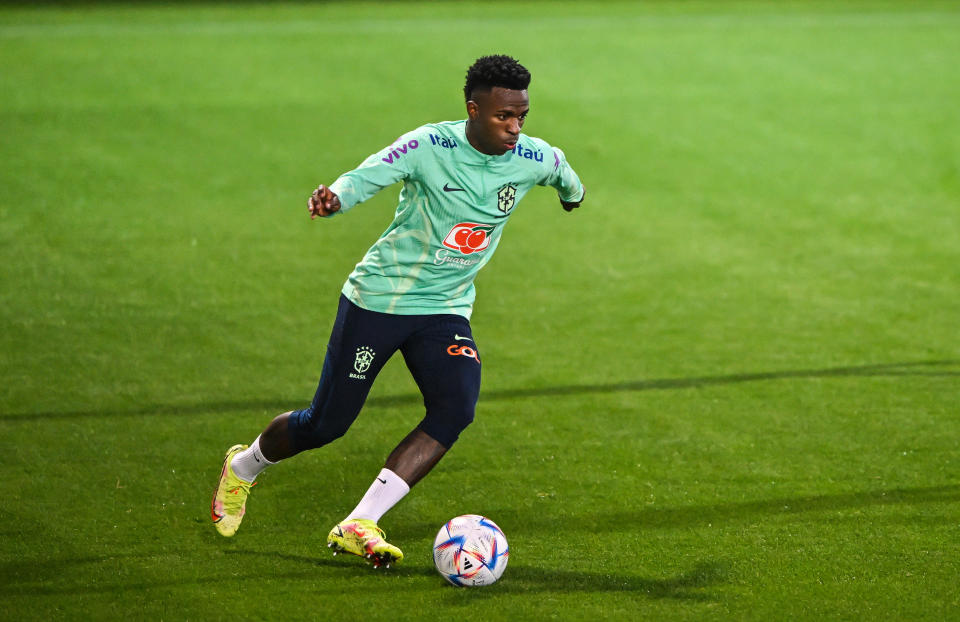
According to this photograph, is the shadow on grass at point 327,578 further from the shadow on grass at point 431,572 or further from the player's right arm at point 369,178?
the player's right arm at point 369,178

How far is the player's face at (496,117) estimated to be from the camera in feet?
17.9

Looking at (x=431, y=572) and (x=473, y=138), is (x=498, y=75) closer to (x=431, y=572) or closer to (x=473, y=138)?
(x=473, y=138)

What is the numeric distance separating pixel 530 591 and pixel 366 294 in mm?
1485

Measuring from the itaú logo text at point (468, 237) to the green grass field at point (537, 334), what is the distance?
1383 mm

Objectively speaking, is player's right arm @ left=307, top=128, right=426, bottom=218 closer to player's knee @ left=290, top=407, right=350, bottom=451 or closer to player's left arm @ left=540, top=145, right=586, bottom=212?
player's left arm @ left=540, top=145, right=586, bottom=212

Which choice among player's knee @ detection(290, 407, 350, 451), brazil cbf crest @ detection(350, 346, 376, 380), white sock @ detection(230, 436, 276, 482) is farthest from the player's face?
white sock @ detection(230, 436, 276, 482)

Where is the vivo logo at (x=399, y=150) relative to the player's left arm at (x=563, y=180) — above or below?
above

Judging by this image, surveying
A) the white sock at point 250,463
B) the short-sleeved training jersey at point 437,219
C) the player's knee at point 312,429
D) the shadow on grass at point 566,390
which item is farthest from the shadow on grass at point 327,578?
the shadow on grass at point 566,390

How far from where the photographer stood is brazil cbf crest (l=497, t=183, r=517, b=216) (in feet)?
18.5

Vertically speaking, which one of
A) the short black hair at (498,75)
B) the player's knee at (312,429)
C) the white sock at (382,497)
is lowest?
the white sock at (382,497)

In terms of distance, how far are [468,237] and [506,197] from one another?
260 millimetres

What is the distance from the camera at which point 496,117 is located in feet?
18.0

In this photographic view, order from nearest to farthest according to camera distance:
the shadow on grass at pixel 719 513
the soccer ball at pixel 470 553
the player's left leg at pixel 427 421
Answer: the soccer ball at pixel 470 553 → the player's left leg at pixel 427 421 → the shadow on grass at pixel 719 513

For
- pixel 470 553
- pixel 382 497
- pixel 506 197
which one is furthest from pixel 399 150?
pixel 470 553
